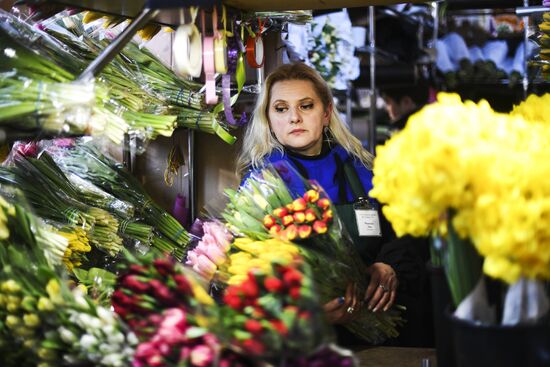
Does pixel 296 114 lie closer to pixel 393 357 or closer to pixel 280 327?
pixel 393 357

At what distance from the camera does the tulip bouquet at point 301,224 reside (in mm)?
1990

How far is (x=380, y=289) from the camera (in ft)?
7.57

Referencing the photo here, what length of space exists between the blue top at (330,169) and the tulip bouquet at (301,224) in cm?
62

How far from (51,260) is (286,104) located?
1.42m

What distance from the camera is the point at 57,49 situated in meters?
2.13

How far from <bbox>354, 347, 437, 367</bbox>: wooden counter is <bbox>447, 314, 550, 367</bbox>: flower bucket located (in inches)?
24.9

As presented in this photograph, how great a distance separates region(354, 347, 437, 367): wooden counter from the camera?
80.4 inches

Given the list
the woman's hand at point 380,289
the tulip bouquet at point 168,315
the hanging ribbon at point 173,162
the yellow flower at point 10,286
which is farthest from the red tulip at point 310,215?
the hanging ribbon at point 173,162

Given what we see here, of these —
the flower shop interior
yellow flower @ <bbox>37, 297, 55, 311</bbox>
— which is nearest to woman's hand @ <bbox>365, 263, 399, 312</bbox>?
the flower shop interior

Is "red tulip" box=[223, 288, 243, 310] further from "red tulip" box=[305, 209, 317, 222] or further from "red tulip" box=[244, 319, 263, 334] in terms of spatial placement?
"red tulip" box=[305, 209, 317, 222]

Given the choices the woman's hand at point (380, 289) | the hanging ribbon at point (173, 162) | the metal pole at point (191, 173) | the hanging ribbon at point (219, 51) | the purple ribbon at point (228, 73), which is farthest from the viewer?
the metal pole at point (191, 173)

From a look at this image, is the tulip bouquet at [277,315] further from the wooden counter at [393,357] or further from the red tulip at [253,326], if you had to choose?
the wooden counter at [393,357]

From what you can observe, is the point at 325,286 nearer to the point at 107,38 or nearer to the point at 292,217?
the point at 292,217

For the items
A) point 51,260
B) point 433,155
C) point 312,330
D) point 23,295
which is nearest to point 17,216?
point 51,260
